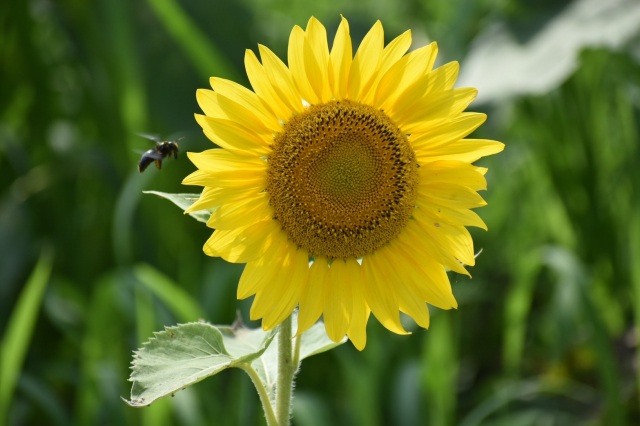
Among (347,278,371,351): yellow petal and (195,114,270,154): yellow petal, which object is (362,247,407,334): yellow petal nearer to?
(347,278,371,351): yellow petal

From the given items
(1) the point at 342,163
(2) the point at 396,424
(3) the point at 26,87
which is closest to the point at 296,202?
(1) the point at 342,163

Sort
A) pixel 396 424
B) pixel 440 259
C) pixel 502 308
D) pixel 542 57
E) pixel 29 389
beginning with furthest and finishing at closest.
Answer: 1. pixel 502 308
2. pixel 542 57
3. pixel 396 424
4. pixel 29 389
5. pixel 440 259

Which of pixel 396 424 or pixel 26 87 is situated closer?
pixel 396 424

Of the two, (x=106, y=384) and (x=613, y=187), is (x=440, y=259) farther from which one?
(x=613, y=187)

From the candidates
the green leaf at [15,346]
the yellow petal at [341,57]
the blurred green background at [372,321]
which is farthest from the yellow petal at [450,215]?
the green leaf at [15,346]

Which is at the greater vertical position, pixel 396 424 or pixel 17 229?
pixel 17 229

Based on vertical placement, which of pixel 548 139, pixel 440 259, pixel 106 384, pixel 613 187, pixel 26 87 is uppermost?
pixel 26 87

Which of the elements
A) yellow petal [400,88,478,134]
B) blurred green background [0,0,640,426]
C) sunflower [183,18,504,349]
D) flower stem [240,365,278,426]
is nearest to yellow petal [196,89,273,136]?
sunflower [183,18,504,349]

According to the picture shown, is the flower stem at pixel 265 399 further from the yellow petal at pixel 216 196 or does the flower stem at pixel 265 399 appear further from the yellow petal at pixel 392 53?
the yellow petal at pixel 392 53
